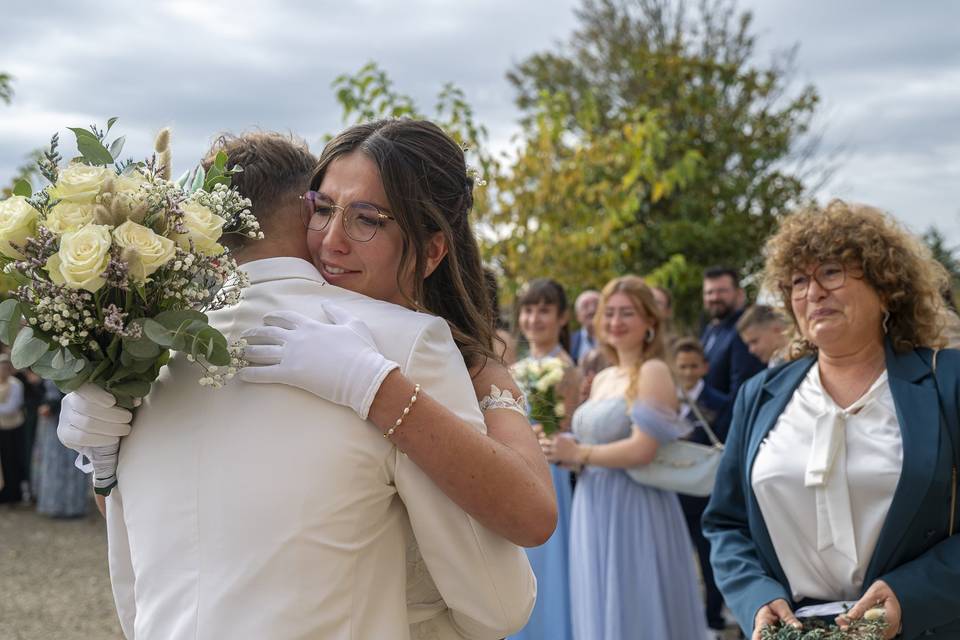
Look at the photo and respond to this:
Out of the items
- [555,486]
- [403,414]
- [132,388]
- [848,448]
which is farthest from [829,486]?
[555,486]

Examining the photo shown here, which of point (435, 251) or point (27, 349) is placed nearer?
point (27, 349)

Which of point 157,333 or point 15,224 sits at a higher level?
point 15,224

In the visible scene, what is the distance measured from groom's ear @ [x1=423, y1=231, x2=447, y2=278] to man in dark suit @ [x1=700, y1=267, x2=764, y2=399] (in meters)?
5.81

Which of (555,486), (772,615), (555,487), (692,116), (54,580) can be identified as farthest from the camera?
(692,116)

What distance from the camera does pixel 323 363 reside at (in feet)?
6.00

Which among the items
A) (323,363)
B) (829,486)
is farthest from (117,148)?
(829,486)

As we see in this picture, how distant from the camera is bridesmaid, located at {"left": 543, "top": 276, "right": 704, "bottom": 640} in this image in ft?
18.7

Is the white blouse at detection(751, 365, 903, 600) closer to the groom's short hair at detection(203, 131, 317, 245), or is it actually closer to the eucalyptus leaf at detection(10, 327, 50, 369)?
the groom's short hair at detection(203, 131, 317, 245)

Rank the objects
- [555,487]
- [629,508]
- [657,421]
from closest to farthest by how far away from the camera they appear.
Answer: [657,421]
[629,508]
[555,487]

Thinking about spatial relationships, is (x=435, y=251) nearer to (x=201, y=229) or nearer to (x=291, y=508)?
(x=201, y=229)

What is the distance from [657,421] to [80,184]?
4.41 meters

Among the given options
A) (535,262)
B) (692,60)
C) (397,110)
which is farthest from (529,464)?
(692,60)

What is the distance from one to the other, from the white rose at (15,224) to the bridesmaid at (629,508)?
4.38m


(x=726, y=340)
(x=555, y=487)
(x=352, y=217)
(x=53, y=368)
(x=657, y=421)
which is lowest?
(x=555, y=487)
